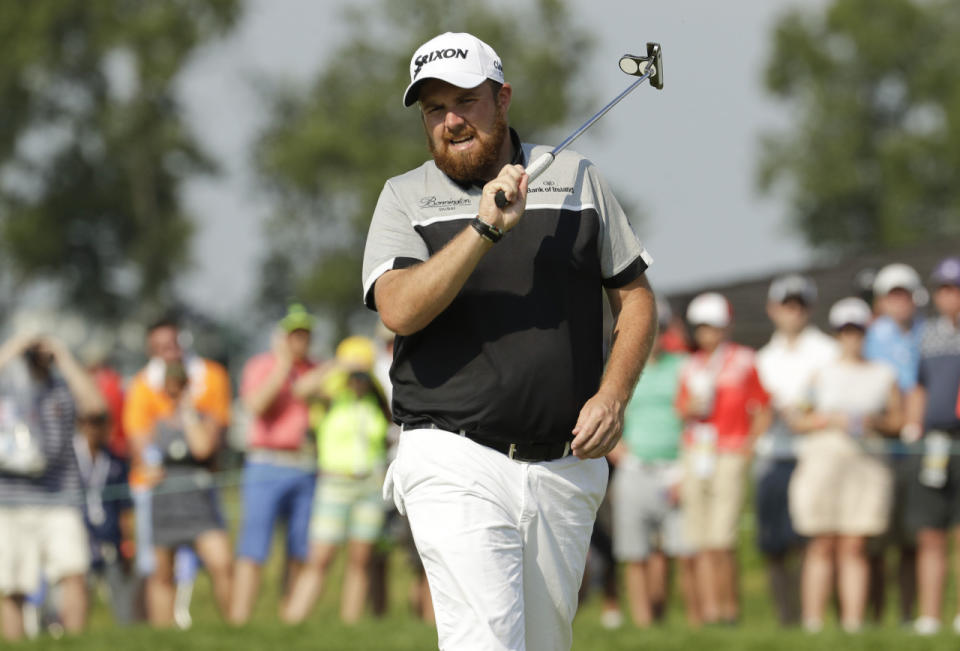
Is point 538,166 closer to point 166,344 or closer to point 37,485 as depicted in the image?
point 37,485

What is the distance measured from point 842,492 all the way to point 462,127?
6294 millimetres

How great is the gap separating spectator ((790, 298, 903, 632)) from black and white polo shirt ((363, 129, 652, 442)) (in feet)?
19.0

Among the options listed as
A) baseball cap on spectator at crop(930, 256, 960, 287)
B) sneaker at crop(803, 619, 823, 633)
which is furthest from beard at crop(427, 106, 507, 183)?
baseball cap on spectator at crop(930, 256, 960, 287)

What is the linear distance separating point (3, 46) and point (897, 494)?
3400 cm

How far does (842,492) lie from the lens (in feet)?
34.7

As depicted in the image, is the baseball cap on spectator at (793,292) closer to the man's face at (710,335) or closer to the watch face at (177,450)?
the man's face at (710,335)

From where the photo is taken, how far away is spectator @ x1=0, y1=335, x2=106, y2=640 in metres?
10.3

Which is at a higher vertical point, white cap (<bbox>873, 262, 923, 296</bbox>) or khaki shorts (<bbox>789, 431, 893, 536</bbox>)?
white cap (<bbox>873, 262, 923, 296</bbox>)

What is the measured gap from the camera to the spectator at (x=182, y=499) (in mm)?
10938

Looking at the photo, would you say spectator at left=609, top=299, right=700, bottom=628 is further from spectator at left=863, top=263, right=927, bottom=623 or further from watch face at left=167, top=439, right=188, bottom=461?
watch face at left=167, top=439, right=188, bottom=461

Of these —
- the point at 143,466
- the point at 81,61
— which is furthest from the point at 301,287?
the point at 143,466

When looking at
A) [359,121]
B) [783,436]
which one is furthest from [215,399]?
[359,121]

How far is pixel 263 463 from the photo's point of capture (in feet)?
37.1

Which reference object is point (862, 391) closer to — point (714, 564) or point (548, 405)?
point (714, 564)
